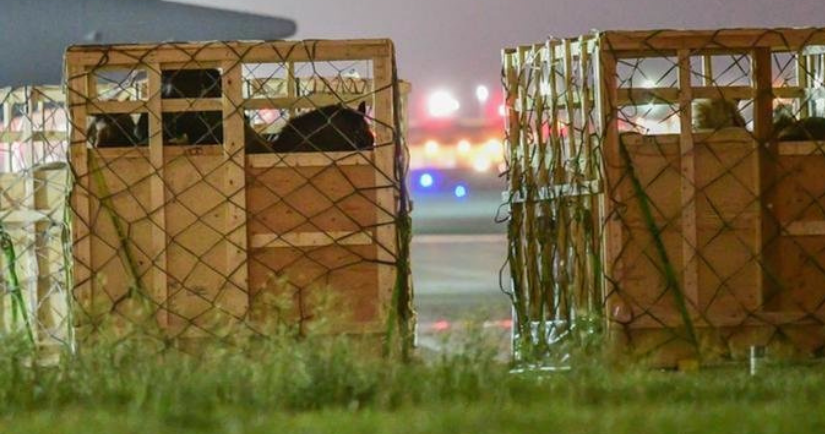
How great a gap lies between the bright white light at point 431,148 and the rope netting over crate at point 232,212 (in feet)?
98.7

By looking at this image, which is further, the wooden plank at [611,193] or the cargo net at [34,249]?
the cargo net at [34,249]

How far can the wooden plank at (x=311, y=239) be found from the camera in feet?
42.3

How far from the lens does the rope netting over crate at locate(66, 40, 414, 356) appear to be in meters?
12.9

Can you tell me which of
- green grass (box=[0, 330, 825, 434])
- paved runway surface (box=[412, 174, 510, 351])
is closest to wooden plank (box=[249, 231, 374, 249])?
paved runway surface (box=[412, 174, 510, 351])

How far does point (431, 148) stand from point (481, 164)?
1.47 m

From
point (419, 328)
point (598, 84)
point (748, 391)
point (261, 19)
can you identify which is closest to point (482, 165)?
point (261, 19)

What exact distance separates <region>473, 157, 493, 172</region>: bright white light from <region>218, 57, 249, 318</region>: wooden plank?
3117cm

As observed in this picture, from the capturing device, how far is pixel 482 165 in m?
44.3

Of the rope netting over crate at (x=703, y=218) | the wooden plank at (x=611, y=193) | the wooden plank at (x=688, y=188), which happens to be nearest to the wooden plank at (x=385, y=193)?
the rope netting over crate at (x=703, y=218)

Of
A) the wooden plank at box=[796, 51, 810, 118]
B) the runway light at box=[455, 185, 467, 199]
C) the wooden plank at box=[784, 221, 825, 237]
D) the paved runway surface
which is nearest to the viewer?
the wooden plank at box=[784, 221, 825, 237]

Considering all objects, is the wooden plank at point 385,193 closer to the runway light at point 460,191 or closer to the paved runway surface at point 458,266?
the paved runway surface at point 458,266

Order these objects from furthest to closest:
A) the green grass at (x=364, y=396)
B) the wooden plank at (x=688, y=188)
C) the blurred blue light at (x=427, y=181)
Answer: the blurred blue light at (x=427, y=181), the wooden plank at (x=688, y=188), the green grass at (x=364, y=396)

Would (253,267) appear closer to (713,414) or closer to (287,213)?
(287,213)

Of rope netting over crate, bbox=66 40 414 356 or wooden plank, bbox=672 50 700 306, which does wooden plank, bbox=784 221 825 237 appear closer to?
wooden plank, bbox=672 50 700 306
